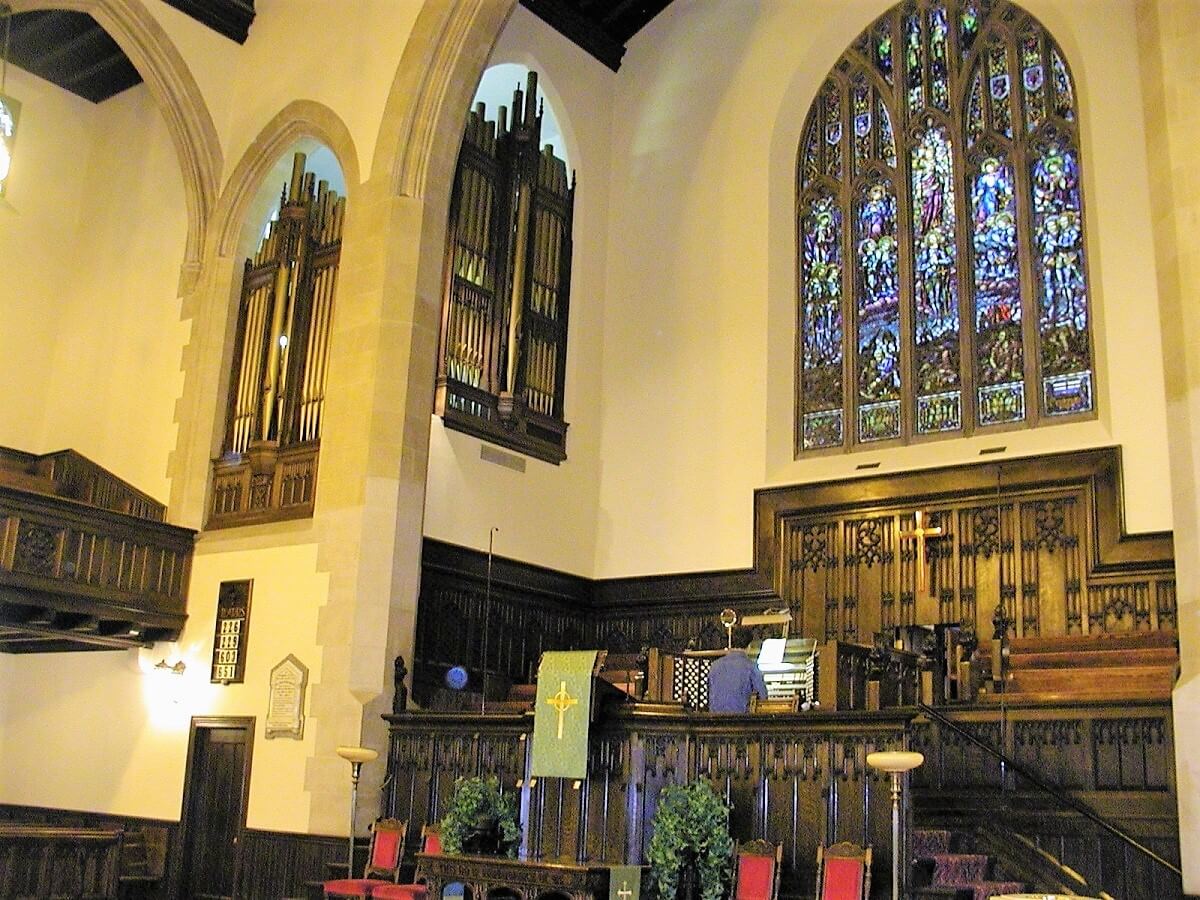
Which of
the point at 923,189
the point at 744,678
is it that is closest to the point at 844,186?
the point at 923,189

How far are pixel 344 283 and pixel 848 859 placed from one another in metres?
7.27

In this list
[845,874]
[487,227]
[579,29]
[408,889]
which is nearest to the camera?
[845,874]

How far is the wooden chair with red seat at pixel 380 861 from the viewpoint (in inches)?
381

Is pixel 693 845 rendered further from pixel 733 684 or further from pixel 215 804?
pixel 215 804

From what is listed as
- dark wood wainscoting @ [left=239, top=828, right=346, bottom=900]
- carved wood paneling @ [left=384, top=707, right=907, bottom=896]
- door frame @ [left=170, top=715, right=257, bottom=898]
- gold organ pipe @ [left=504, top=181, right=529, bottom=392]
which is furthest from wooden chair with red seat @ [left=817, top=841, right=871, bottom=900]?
gold organ pipe @ [left=504, top=181, right=529, bottom=392]

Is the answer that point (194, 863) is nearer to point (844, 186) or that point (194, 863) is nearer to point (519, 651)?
point (519, 651)

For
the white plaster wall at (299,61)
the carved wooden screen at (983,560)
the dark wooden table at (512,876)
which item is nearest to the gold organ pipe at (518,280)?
the white plaster wall at (299,61)

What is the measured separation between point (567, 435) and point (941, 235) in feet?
15.0

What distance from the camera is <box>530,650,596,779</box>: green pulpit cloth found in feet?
30.2

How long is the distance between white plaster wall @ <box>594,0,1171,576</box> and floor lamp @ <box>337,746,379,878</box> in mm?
4733

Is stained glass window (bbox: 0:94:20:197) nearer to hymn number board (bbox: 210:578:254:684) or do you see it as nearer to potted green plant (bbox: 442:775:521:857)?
hymn number board (bbox: 210:578:254:684)

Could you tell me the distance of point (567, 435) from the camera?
1480 cm

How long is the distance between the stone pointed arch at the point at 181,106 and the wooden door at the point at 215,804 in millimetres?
4949

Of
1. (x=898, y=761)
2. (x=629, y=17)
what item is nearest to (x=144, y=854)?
(x=898, y=761)
